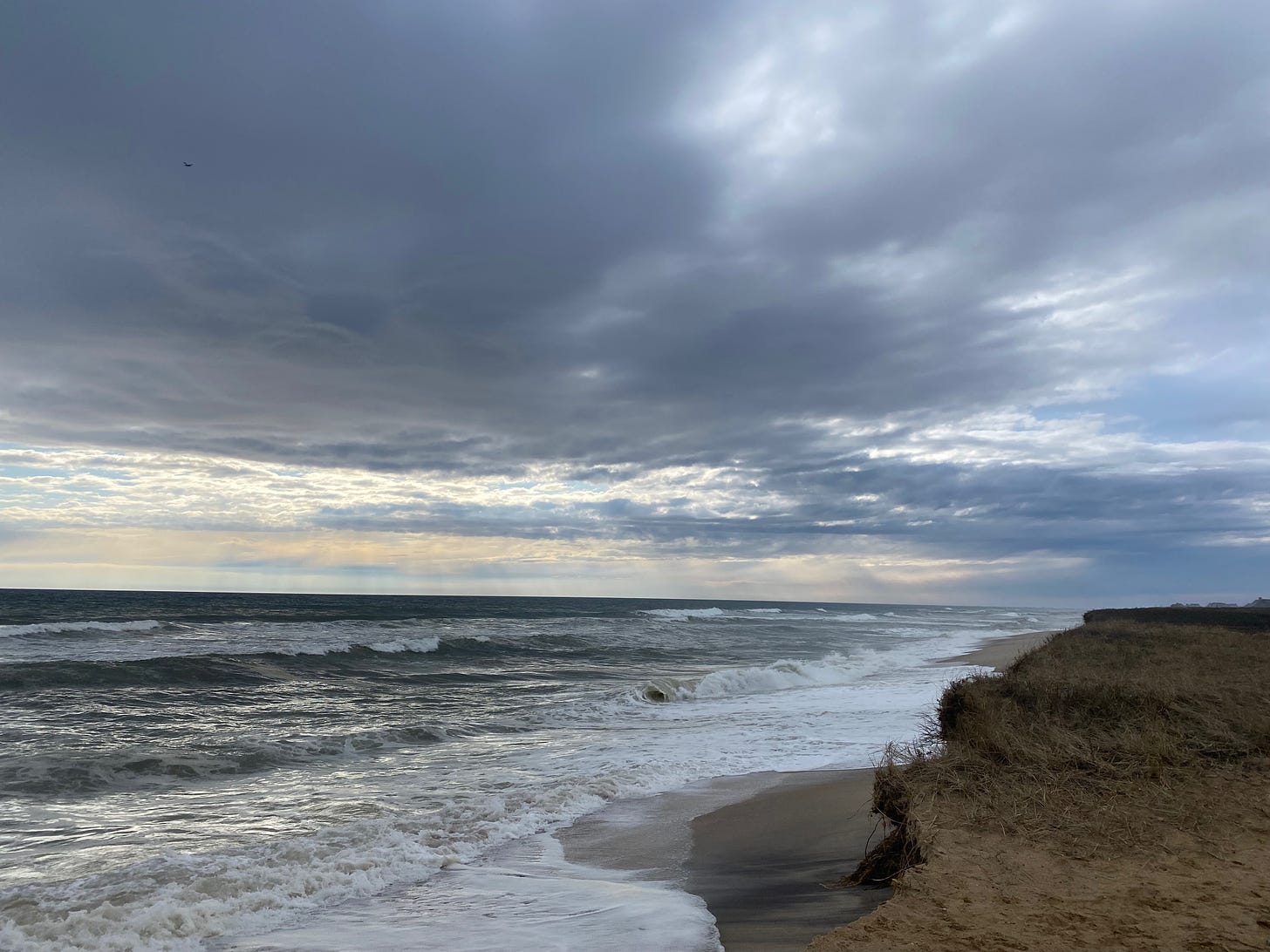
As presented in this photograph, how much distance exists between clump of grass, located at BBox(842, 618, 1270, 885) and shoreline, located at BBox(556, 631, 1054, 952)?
54cm

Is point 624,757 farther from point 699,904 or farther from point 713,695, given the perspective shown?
point 713,695

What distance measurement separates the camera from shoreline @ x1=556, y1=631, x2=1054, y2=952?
515cm

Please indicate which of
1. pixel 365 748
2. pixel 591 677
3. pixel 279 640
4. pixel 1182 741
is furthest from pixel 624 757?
pixel 279 640

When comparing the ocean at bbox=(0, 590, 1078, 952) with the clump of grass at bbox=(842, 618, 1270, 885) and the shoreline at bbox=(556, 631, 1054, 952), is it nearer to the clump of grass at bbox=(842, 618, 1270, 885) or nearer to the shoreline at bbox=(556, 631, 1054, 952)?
the shoreline at bbox=(556, 631, 1054, 952)

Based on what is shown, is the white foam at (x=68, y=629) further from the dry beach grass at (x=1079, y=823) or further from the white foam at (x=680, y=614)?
the white foam at (x=680, y=614)

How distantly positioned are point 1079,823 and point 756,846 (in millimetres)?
2956

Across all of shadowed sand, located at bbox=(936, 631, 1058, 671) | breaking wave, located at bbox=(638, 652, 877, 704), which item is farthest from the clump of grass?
shadowed sand, located at bbox=(936, 631, 1058, 671)

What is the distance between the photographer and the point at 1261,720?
26.4 ft

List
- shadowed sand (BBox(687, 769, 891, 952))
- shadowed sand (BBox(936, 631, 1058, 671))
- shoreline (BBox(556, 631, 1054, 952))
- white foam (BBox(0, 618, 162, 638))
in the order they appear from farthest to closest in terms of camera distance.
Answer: white foam (BBox(0, 618, 162, 638))
shadowed sand (BBox(936, 631, 1058, 671))
shoreline (BBox(556, 631, 1054, 952))
shadowed sand (BBox(687, 769, 891, 952))

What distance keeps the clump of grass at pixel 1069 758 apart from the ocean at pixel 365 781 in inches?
81.6

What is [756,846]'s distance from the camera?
750 cm

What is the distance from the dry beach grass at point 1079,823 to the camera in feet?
13.7

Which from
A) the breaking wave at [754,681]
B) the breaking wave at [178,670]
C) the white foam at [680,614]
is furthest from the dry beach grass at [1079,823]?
the white foam at [680,614]

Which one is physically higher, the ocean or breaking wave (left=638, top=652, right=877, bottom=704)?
the ocean
